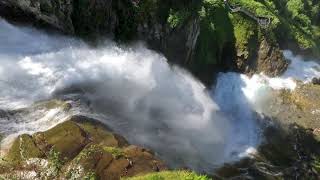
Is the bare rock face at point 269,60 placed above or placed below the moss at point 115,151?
above

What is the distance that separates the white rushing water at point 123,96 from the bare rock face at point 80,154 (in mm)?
1099

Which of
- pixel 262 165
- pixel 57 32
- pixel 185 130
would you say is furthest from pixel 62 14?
pixel 262 165

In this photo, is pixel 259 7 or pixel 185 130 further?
pixel 259 7

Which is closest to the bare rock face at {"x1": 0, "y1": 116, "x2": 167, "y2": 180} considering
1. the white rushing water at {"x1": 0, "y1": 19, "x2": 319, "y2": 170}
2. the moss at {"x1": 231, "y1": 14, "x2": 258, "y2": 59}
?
the white rushing water at {"x1": 0, "y1": 19, "x2": 319, "y2": 170}

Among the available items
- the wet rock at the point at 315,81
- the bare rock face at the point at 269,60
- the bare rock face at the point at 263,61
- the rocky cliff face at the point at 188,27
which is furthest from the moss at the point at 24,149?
the wet rock at the point at 315,81

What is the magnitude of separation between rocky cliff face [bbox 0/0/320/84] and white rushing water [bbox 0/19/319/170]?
83 cm

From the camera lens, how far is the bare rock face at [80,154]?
12.8 m

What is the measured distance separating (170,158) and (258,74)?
1529 cm

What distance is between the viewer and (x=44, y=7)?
21.6 metres

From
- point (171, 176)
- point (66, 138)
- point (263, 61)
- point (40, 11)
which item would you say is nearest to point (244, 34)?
point (263, 61)

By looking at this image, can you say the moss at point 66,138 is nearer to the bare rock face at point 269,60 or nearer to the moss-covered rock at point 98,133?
the moss-covered rock at point 98,133

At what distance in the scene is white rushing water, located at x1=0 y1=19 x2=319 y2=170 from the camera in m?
17.9

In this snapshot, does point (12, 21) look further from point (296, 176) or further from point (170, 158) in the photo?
point (296, 176)

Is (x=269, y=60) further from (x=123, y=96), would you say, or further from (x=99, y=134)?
(x=99, y=134)
